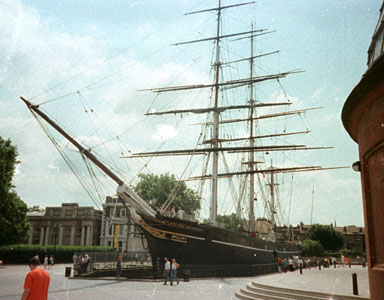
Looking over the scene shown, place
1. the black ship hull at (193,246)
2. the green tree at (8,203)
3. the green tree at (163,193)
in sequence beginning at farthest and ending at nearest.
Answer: the green tree at (163,193) < the green tree at (8,203) < the black ship hull at (193,246)

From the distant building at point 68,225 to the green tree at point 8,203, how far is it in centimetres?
3358

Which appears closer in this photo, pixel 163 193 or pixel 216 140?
pixel 216 140

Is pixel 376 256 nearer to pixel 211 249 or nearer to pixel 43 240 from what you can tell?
pixel 211 249

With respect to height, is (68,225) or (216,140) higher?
(216,140)

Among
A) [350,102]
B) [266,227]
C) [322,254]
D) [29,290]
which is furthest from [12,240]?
[322,254]

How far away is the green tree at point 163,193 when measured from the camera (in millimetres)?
51625

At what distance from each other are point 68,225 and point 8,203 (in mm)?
38240

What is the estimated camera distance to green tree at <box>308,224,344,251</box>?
232 ft

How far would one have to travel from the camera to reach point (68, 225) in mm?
65875

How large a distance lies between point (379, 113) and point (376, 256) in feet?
9.66

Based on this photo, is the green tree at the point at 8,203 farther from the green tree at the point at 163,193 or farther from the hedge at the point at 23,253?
the green tree at the point at 163,193

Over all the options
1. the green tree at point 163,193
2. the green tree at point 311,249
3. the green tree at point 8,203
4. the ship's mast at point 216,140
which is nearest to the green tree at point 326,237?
the green tree at point 311,249

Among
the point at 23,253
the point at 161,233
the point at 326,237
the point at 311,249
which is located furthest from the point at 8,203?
the point at 326,237

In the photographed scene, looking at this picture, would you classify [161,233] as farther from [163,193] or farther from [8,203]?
[163,193]
